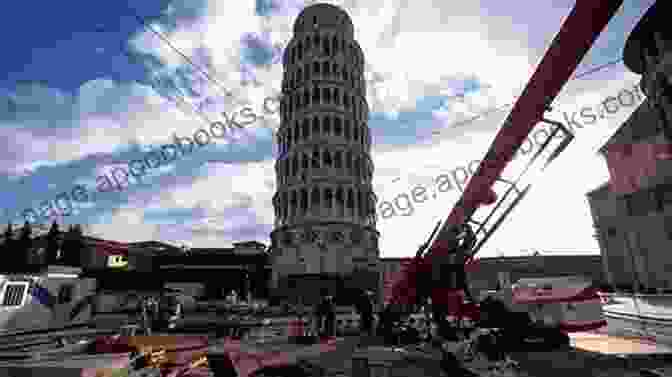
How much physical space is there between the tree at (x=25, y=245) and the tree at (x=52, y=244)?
2292 millimetres

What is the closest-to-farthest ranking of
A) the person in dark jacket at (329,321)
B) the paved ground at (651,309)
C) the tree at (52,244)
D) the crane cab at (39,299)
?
the paved ground at (651,309) → the person in dark jacket at (329,321) → the crane cab at (39,299) → the tree at (52,244)

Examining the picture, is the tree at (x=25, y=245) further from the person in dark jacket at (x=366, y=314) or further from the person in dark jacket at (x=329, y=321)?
the person in dark jacket at (x=366, y=314)

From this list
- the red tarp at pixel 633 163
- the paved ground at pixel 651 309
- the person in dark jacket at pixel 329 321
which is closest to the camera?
the paved ground at pixel 651 309

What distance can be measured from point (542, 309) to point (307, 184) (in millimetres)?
32030

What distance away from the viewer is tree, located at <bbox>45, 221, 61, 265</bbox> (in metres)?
50.6

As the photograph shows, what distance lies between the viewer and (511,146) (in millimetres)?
7816

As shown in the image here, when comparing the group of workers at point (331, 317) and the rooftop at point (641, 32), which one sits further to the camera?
the group of workers at point (331, 317)

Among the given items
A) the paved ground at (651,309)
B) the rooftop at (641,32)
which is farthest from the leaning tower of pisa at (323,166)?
the rooftop at (641,32)

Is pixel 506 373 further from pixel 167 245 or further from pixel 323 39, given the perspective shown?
pixel 167 245

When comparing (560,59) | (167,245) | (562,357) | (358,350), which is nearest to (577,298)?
(562,357)

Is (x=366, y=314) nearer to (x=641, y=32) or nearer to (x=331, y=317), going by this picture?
(x=331, y=317)

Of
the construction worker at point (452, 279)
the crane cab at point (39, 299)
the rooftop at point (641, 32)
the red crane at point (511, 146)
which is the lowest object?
the crane cab at point (39, 299)

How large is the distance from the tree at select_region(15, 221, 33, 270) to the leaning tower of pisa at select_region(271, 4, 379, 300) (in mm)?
38659

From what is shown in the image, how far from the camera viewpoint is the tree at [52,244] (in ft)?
166
